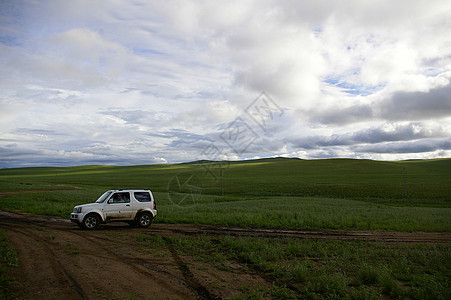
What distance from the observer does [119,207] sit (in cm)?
1603

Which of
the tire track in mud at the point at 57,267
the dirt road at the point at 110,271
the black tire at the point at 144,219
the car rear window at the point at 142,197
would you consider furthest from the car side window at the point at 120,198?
the tire track in mud at the point at 57,267

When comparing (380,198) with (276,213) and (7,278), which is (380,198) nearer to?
(276,213)

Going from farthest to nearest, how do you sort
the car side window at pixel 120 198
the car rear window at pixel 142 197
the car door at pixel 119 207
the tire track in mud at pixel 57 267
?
1. the car rear window at pixel 142 197
2. the car side window at pixel 120 198
3. the car door at pixel 119 207
4. the tire track in mud at pixel 57 267

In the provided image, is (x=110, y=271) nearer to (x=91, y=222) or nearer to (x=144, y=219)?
(x=91, y=222)

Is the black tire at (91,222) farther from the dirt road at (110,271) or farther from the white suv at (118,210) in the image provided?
the dirt road at (110,271)

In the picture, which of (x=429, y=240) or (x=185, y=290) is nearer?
(x=185, y=290)

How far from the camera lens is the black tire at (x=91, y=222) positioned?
1517 cm

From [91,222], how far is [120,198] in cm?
185

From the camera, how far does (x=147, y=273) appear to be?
8102 mm

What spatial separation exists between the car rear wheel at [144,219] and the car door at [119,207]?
58 centimetres

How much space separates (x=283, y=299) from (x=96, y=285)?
4364mm

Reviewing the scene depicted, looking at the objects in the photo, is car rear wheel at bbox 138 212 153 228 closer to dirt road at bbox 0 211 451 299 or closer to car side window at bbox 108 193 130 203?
car side window at bbox 108 193 130 203

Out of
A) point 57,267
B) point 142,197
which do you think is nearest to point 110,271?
point 57,267

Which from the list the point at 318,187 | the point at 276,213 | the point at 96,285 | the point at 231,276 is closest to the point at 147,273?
the point at 96,285
